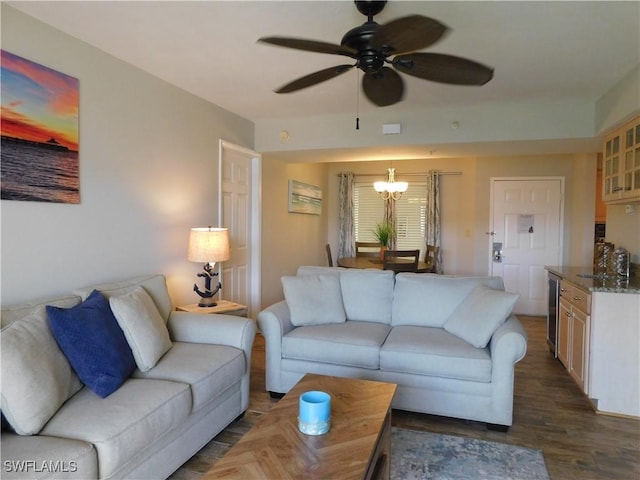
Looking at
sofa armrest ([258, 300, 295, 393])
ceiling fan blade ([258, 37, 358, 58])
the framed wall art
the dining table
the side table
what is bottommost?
sofa armrest ([258, 300, 295, 393])

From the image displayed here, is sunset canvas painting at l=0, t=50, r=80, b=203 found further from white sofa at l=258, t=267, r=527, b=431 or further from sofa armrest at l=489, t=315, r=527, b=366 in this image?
sofa armrest at l=489, t=315, r=527, b=366

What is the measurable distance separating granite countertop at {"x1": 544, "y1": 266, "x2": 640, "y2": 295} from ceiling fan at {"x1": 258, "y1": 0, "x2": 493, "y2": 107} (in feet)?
5.76

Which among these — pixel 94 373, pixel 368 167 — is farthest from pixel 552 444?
pixel 368 167

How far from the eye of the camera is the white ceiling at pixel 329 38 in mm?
2154

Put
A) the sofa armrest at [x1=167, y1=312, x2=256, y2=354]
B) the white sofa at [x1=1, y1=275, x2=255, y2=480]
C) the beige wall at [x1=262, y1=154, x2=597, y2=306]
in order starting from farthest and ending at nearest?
1. the beige wall at [x1=262, y1=154, x2=597, y2=306]
2. the sofa armrest at [x1=167, y1=312, x2=256, y2=354]
3. the white sofa at [x1=1, y1=275, x2=255, y2=480]

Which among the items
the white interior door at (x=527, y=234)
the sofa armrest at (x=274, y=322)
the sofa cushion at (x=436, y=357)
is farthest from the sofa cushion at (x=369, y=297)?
the white interior door at (x=527, y=234)

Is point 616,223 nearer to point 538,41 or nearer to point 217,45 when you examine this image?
point 538,41

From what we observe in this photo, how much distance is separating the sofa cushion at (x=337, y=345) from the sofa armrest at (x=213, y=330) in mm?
372

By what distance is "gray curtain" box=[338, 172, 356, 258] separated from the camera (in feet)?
23.2

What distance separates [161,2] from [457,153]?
3.41 meters

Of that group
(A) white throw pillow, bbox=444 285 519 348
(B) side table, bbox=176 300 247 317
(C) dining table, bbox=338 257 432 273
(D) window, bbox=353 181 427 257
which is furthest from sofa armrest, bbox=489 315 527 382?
(D) window, bbox=353 181 427 257

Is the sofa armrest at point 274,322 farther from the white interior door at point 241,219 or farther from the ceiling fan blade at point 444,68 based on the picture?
the ceiling fan blade at point 444,68

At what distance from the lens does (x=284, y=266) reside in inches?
214

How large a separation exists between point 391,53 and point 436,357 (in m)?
1.84
